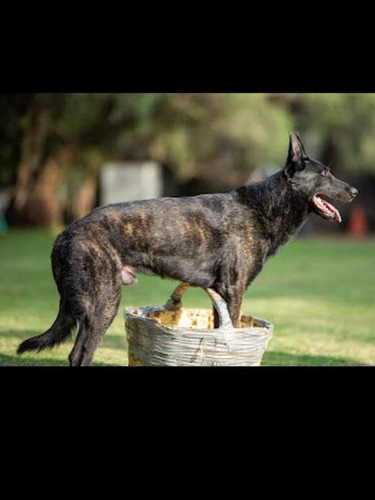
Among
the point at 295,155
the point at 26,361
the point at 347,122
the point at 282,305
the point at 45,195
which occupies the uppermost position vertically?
the point at 347,122

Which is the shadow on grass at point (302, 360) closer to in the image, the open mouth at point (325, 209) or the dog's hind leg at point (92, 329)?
the open mouth at point (325, 209)

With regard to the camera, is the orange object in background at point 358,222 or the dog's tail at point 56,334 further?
the orange object in background at point 358,222

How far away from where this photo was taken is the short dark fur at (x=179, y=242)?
4.70 meters

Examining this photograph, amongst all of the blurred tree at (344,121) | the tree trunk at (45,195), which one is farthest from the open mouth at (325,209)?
the blurred tree at (344,121)

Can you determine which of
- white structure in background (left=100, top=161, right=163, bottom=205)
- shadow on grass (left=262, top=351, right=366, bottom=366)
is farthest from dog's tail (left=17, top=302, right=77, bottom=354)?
white structure in background (left=100, top=161, right=163, bottom=205)

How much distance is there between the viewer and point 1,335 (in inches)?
281

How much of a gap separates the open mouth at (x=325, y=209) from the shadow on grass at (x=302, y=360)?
5.16 ft

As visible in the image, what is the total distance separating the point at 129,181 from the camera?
94.6 ft

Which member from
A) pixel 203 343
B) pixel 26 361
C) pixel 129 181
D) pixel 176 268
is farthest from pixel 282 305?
pixel 129 181

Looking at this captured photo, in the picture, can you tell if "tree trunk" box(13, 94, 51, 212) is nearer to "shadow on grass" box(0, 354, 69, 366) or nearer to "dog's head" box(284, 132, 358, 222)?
"shadow on grass" box(0, 354, 69, 366)

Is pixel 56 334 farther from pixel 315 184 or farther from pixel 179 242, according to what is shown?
pixel 315 184

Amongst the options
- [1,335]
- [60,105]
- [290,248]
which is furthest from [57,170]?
[1,335]

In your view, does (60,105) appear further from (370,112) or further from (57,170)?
(370,112)

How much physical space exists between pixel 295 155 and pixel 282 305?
515 cm
